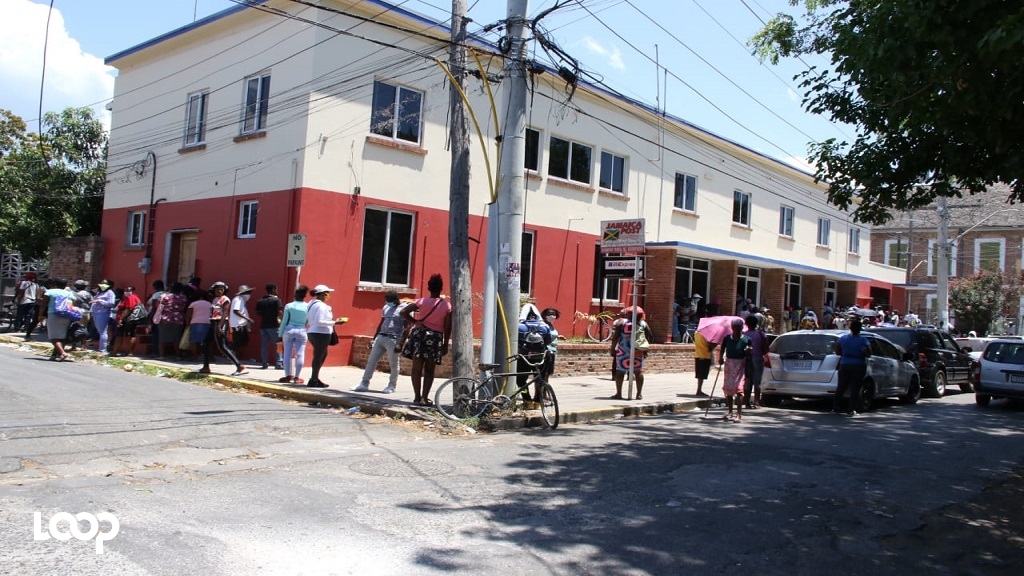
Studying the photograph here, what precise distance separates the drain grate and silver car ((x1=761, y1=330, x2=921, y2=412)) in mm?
8486

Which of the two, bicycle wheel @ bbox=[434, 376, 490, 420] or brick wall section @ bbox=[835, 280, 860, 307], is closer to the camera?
bicycle wheel @ bbox=[434, 376, 490, 420]

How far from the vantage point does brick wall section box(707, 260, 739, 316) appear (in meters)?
24.2

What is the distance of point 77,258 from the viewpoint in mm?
21453

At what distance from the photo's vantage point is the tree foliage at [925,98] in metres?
5.95

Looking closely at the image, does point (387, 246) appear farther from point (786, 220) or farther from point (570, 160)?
point (786, 220)

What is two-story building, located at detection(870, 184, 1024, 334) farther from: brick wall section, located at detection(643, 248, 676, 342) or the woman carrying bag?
the woman carrying bag

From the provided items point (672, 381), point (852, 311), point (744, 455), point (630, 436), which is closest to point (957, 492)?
point (744, 455)

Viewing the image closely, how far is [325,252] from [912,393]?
1255 centimetres

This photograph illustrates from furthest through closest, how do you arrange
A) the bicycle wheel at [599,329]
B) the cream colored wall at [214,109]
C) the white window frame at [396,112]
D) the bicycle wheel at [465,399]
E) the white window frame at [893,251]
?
the white window frame at [893,251] → the bicycle wheel at [599,329] → the white window frame at [396,112] → the cream colored wall at [214,109] → the bicycle wheel at [465,399]

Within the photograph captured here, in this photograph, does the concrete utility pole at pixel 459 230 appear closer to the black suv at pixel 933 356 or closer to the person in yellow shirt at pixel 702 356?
the person in yellow shirt at pixel 702 356

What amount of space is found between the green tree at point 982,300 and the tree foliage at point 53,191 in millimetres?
42143

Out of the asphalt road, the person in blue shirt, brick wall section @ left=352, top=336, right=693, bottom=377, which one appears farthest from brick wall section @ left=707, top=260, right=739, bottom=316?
the asphalt road

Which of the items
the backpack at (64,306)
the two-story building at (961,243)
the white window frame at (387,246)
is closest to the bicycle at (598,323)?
A: the white window frame at (387,246)

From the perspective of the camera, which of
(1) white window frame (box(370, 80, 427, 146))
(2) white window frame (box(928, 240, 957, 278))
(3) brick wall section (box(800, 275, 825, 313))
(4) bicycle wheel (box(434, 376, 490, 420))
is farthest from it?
(2) white window frame (box(928, 240, 957, 278))
